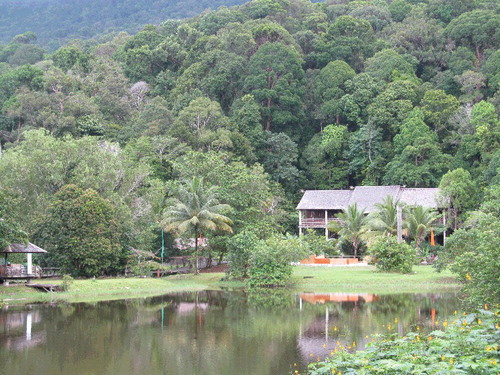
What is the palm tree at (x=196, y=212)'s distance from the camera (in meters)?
37.0

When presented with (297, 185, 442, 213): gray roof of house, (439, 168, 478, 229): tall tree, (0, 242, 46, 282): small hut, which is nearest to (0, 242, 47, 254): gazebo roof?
(0, 242, 46, 282): small hut

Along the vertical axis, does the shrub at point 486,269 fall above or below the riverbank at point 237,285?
above

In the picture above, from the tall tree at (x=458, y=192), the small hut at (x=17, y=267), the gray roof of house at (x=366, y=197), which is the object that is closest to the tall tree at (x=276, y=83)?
the gray roof of house at (x=366, y=197)

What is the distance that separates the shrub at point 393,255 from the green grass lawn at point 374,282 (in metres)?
0.55

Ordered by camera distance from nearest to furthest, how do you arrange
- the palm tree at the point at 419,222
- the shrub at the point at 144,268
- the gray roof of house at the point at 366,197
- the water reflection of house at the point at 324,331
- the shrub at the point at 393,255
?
the water reflection of house at the point at 324,331 < the shrub at the point at 393,255 < the shrub at the point at 144,268 < the palm tree at the point at 419,222 < the gray roof of house at the point at 366,197

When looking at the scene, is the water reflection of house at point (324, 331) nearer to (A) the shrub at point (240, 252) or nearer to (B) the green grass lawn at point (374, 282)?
(B) the green grass lawn at point (374, 282)

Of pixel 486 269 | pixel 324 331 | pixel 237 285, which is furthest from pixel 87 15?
pixel 486 269

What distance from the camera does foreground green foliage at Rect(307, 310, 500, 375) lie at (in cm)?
1038

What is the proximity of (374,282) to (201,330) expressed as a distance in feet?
43.5

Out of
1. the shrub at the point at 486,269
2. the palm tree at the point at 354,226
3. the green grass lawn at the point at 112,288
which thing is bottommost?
the green grass lawn at the point at 112,288

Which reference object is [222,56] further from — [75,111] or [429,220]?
[429,220]

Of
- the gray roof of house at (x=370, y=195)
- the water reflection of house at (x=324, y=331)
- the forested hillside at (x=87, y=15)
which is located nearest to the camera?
the water reflection of house at (x=324, y=331)

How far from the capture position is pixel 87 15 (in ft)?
433

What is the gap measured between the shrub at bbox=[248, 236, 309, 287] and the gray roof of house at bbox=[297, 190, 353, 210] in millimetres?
16502
